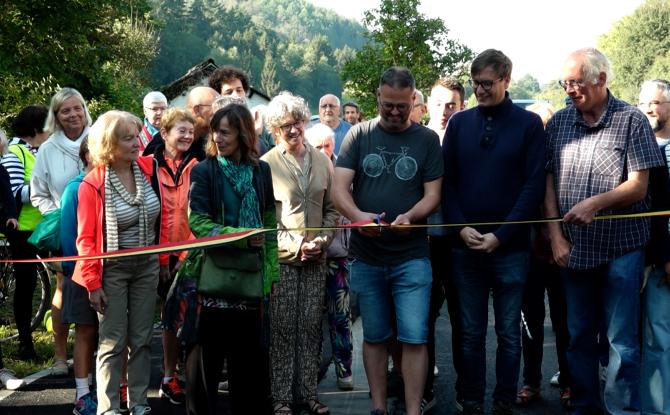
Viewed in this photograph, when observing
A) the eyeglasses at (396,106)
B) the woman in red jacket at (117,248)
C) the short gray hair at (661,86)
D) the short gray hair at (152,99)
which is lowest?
the woman in red jacket at (117,248)

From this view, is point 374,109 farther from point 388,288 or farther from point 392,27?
point 388,288

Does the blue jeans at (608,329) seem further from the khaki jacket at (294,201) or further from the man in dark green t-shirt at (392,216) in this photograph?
the khaki jacket at (294,201)

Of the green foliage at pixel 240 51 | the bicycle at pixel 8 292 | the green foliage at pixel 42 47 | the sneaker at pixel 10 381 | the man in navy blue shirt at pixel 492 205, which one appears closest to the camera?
the man in navy blue shirt at pixel 492 205

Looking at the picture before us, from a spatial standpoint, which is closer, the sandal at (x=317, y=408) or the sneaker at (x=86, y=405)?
the sneaker at (x=86, y=405)

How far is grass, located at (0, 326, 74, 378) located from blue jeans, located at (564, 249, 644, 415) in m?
4.41

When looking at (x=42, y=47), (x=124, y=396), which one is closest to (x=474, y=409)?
(x=124, y=396)

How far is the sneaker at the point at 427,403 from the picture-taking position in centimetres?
579

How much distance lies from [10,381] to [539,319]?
13.3 feet

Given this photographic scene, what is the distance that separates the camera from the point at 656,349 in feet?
16.9

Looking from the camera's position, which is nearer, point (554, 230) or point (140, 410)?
point (554, 230)

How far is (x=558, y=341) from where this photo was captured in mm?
6234

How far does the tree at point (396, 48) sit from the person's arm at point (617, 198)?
31.8 meters

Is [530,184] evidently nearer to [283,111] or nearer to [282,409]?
[283,111]

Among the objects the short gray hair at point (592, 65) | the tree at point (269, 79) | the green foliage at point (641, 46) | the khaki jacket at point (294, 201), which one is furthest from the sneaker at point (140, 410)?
the tree at point (269, 79)
